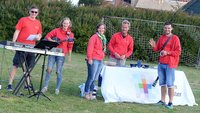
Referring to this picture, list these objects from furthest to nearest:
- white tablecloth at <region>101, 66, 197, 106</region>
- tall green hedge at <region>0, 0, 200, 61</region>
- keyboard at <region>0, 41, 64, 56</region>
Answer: tall green hedge at <region>0, 0, 200, 61</region> → white tablecloth at <region>101, 66, 197, 106</region> → keyboard at <region>0, 41, 64, 56</region>

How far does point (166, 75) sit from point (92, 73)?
1.59m

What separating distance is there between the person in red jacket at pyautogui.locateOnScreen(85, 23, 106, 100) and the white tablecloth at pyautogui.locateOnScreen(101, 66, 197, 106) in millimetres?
242

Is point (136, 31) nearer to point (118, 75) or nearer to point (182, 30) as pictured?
point (182, 30)

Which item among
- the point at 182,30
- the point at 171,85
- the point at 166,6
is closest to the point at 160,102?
the point at 171,85

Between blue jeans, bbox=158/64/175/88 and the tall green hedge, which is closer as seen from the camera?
blue jeans, bbox=158/64/175/88

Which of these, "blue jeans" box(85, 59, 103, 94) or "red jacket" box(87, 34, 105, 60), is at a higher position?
"red jacket" box(87, 34, 105, 60)

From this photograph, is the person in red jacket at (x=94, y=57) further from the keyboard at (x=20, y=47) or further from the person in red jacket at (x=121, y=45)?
the keyboard at (x=20, y=47)

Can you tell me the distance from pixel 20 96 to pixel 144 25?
52.2 feet

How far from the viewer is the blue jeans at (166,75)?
1044 cm

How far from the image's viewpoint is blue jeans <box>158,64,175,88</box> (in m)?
10.4

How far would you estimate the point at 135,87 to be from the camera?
36.1 ft

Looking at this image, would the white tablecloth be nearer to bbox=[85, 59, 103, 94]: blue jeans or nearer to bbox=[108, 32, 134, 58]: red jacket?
bbox=[85, 59, 103, 94]: blue jeans

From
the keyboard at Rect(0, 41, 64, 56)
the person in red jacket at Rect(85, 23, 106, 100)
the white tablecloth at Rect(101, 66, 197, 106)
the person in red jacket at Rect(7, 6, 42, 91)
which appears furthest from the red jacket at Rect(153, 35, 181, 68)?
the person in red jacket at Rect(7, 6, 42, 91)

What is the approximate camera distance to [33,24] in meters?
10.4
